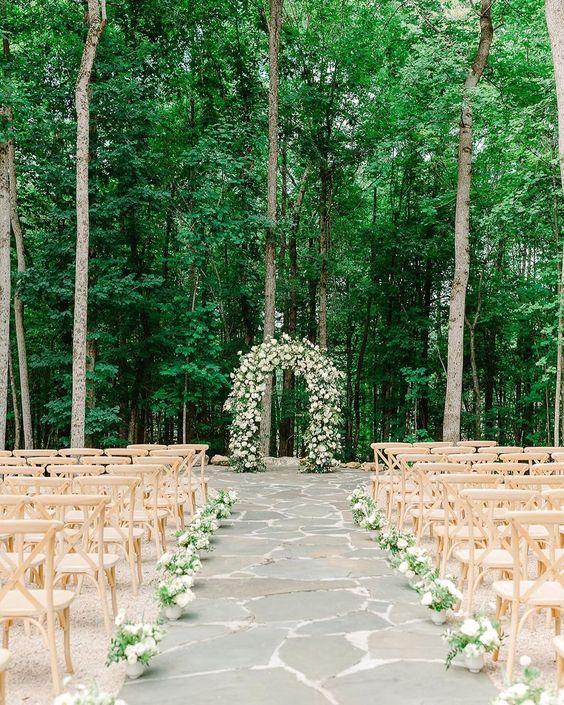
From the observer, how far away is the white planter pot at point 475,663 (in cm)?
362

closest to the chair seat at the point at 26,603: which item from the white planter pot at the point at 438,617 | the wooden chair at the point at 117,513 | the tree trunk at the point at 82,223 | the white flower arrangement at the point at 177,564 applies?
the wooden chair at the point at 117,513

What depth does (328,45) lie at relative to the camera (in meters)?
19.4

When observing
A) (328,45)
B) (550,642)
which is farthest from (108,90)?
(550,642)

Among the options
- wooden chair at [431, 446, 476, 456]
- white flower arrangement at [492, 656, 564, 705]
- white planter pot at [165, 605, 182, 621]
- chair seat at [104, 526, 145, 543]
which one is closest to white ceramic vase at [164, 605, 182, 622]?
white planter pot at [165, 605, 182, 621]

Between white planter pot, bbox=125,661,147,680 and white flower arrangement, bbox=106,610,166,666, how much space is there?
2 cm

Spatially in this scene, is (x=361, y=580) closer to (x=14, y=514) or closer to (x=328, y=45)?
(x=14, y=514)

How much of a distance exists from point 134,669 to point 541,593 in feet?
7.47

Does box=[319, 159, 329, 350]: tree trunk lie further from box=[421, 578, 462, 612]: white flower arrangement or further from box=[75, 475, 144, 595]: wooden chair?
box=[421, 578, 462, 612]: white flower arrangement

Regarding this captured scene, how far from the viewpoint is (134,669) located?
3.55m

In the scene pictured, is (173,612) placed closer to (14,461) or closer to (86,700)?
(86,700)

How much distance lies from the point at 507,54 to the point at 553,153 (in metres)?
4.06

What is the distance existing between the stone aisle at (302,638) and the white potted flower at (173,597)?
0.10 metres

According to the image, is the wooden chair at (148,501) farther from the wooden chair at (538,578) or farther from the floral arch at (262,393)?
the floral arch at (262,393)

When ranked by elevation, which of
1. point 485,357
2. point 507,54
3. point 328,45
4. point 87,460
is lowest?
point 87,460
